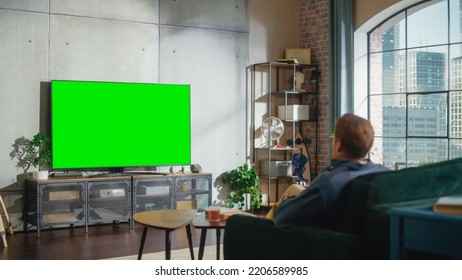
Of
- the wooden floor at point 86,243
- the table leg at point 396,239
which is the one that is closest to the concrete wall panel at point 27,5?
the wooden floor at point 86,243

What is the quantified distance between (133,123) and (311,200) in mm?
4376

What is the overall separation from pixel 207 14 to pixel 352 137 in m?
5.20

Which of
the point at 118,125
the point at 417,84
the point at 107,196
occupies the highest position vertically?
the point at 417,84

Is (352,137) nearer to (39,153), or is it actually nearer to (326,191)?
(326,191)

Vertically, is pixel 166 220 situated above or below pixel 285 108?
below

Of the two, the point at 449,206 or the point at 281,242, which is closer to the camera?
the point at 449,206

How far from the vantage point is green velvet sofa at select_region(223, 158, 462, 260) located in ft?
9.31

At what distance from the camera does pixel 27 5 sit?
21.9 ft

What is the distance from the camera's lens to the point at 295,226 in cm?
322

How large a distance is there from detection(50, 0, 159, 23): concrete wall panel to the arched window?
9.20 feet

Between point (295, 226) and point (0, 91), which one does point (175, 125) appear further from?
point (295, 226)

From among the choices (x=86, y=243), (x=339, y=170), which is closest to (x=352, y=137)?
(x=339, y=170)

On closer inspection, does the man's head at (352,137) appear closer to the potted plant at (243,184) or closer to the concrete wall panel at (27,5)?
the concrete wall panel at (27,5)

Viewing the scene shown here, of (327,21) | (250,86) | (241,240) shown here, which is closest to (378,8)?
(327,21)
